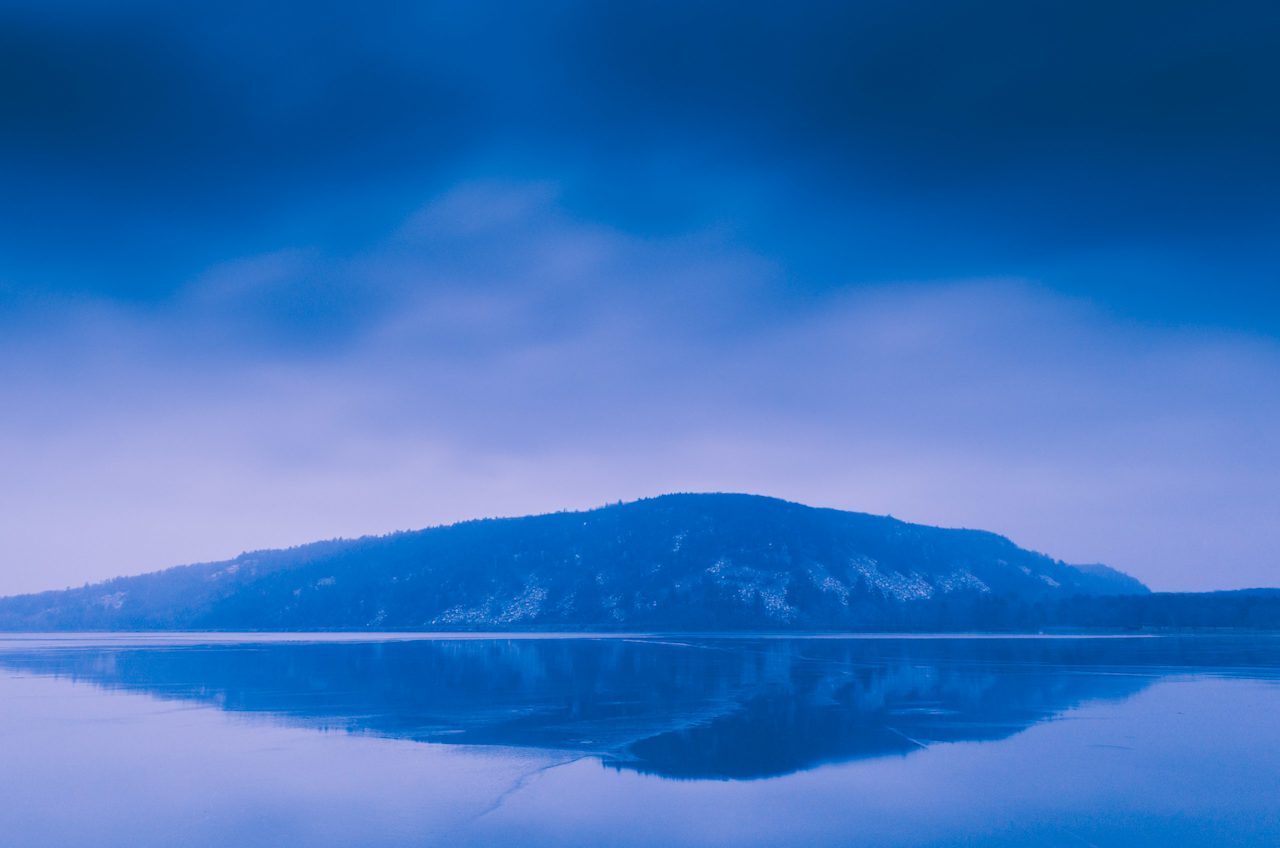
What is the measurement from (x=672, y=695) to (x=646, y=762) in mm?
16012

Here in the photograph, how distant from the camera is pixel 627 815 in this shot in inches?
686

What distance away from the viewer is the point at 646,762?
22.9 meters

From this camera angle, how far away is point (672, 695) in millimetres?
38594

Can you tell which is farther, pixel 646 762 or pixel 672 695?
pixel 672 695

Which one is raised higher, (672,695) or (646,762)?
(646,762)

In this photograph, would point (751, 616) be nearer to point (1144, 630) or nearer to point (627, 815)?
point (1144, 630)

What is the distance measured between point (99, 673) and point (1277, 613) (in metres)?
152

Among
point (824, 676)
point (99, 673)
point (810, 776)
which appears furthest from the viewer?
point (99, 673)

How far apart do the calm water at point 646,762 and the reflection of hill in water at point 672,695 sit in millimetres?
210

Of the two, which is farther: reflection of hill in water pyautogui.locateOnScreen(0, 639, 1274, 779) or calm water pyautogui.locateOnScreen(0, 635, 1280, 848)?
reflection of hill in water pyautogui.locateOnScreen(0, 639, 1274, 779)

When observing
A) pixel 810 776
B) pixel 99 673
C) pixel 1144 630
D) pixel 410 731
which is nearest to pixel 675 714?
pixel 410 731

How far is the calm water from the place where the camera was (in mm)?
16672

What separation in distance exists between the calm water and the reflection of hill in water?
0.21m

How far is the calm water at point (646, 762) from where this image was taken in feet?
54.7
